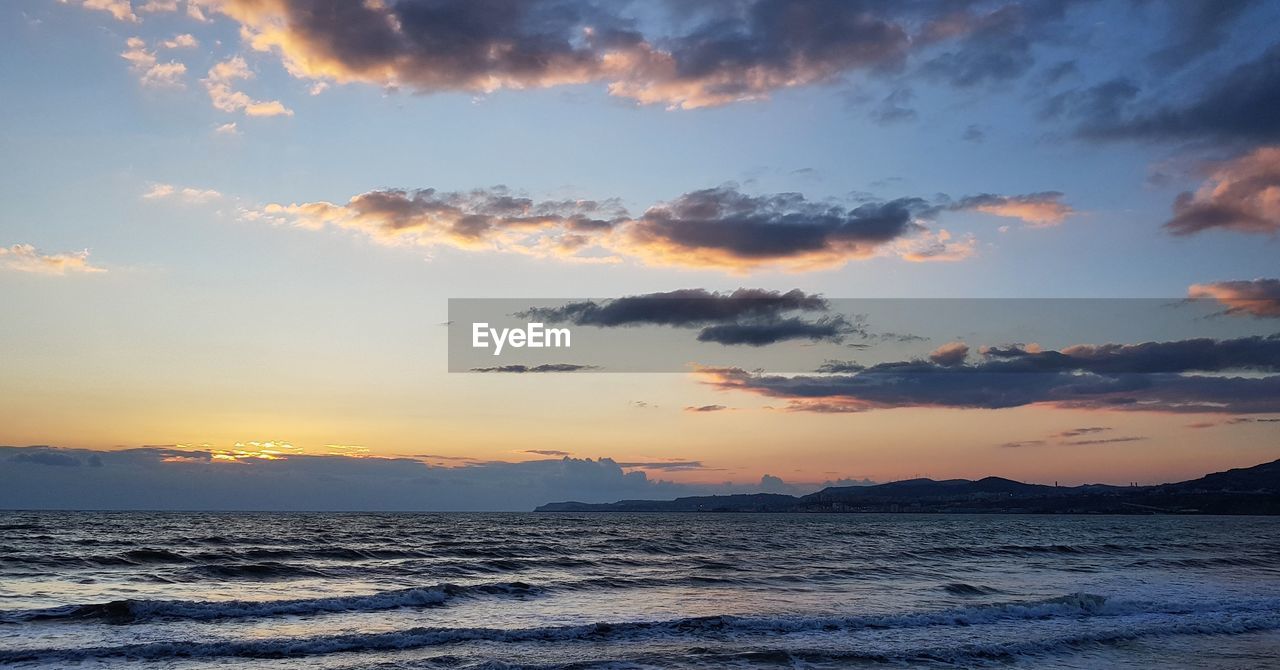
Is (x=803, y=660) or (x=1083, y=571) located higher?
(x=803, y=660)

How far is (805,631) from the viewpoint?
2953 centimetres

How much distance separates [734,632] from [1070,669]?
10.2m

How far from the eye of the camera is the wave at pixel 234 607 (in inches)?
1155

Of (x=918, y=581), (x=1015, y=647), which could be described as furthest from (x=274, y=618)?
(x=918, y=581)

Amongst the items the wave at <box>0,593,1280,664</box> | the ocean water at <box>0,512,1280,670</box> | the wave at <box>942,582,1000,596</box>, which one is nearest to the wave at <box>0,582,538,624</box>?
the ocean water at <box>0,512,1280,670</box>

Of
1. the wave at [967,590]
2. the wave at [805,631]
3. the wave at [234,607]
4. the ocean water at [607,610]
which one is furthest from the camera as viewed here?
the wave at [967,590]

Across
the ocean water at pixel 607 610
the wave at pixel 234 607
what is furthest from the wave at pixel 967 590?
the wave at pixel 234 607

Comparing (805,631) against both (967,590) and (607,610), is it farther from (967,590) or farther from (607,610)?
(967,590)

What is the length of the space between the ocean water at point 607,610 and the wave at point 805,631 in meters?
0.11

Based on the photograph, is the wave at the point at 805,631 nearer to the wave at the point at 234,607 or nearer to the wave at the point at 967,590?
the wave at the point at 967,590

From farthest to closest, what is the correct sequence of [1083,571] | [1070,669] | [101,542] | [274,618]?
[101,542] < [1083,571] < [274,618] < [1070,669]

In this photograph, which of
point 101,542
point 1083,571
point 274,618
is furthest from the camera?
point 101,542

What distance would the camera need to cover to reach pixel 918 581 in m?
46.4

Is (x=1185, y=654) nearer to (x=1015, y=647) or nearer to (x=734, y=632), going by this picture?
(x=1015, y=647)
